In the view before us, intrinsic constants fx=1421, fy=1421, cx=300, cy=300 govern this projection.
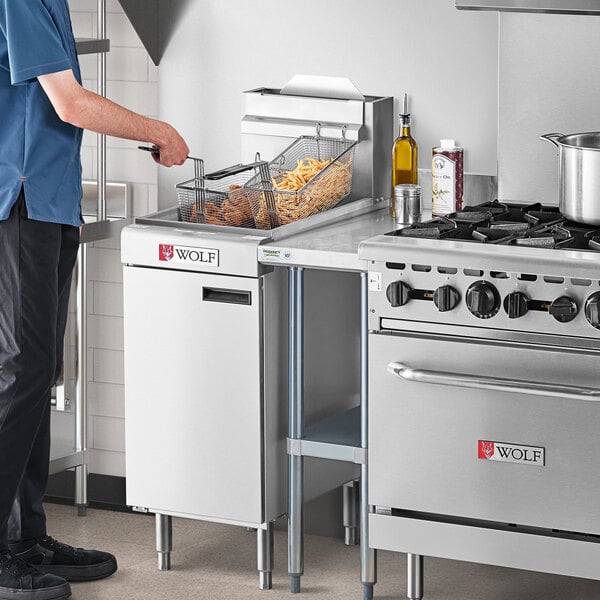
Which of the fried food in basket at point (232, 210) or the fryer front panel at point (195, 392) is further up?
the fried food in basket at point (232, 210)

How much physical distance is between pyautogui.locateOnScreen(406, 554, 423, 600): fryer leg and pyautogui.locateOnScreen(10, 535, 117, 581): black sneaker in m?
0.92

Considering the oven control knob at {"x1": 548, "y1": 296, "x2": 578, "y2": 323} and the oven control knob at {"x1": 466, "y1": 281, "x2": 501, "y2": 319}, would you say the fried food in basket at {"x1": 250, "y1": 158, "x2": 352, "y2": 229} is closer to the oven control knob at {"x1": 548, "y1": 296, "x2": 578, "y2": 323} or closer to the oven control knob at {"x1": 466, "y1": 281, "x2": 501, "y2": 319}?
the oven control knob at {"x1": 466, "y1": 281, "x2": 501, "y2": 319}

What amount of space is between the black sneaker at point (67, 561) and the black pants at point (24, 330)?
10.6 inches

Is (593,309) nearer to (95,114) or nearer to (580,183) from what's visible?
(580,183)

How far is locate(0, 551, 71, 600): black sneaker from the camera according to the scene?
389cm

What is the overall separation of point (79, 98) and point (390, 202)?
1.11 meters

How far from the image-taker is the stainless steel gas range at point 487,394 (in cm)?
334

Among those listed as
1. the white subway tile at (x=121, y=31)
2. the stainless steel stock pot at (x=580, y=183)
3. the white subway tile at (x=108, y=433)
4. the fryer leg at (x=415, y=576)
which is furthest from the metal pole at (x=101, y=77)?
the fryer leg at (x=415, y=576)

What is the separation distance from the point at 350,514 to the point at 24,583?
105 cm

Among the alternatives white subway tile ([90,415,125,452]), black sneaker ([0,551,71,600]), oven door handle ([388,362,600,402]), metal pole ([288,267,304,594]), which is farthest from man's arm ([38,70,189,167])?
white subway tile ([90,415,125,452])

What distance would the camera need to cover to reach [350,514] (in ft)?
14.4

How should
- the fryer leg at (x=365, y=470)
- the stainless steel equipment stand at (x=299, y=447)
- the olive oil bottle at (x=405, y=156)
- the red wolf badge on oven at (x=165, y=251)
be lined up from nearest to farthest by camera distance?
the fryer leg at (x=365, y=470)
the stainless steel equipment stand at (x=299, y=447)
the red wolf badge on oven at (x=165, y=251)
the olive oil bottle at (x=405, y=156)

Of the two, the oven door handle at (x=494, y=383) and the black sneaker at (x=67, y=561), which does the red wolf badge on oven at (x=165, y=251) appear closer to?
the oven door handle at (x=494, y=383)

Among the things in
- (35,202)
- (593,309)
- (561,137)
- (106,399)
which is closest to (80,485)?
(106,399)
